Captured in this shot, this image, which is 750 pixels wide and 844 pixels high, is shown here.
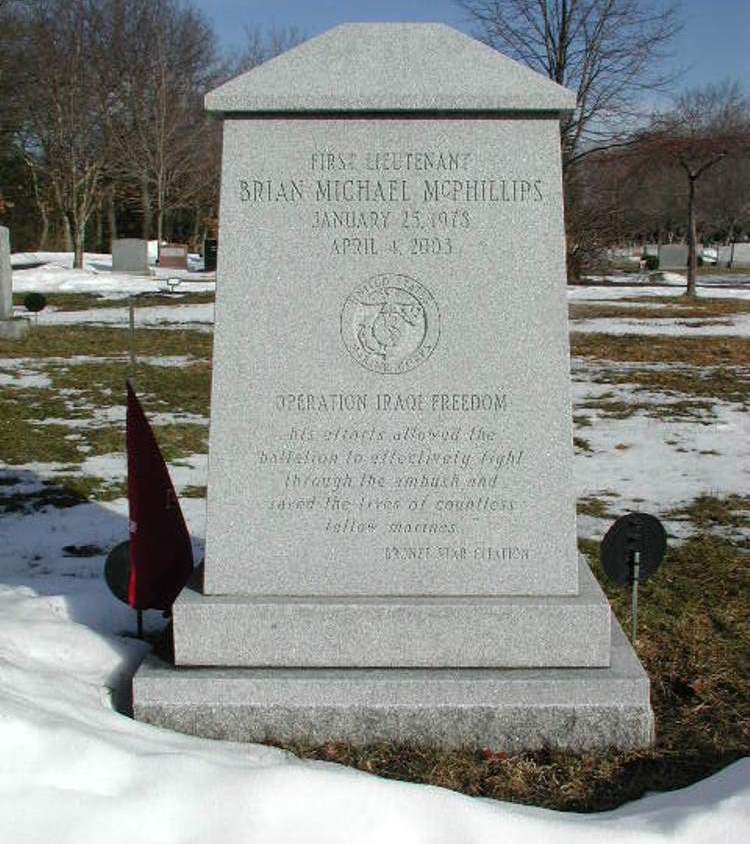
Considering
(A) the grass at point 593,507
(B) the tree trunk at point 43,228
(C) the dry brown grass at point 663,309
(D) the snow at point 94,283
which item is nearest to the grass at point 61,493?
(A) the grass at point 593,507

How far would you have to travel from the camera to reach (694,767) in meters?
3.14

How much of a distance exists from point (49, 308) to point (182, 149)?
75.1 ft

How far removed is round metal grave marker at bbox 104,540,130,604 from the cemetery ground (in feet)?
0.63

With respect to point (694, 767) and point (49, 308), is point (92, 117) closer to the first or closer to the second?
point (49, 308)

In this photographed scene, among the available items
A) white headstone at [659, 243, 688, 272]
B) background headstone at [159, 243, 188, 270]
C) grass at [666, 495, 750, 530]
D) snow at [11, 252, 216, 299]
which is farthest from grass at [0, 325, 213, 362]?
white headstone at [659, 243, 688, 272]

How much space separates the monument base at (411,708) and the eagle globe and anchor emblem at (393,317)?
111cm

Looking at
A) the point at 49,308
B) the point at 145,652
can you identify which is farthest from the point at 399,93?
the point at 49,308

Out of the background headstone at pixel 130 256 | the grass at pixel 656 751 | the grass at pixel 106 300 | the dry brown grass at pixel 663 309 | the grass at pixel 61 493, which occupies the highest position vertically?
the background headstone at pixel 130 256

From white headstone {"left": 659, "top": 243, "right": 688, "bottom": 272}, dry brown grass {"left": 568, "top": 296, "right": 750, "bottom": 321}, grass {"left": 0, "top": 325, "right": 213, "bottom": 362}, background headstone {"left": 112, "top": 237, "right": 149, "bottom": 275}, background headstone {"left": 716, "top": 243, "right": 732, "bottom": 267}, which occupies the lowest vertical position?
grass {"left": 0, "top": 325, "right": 213, "bottom": 362}

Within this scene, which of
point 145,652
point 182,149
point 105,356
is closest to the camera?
point 145,652

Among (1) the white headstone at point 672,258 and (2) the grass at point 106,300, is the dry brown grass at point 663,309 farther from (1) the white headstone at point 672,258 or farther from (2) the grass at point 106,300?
(1) the white headstone at point 672,258

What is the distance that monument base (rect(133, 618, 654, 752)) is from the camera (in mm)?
3221

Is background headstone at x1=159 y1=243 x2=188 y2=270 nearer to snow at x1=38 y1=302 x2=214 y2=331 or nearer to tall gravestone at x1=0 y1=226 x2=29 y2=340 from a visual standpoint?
snow at x1=38 y1=302 x2=214 y2=331

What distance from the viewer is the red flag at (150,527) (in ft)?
12.2
